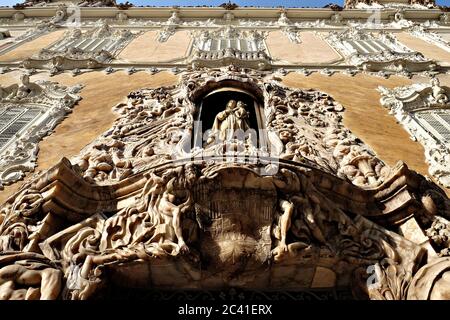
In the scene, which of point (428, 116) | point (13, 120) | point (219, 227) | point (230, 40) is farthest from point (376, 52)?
point (13, 120)

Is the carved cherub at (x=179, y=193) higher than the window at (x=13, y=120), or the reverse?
the window at (x=13, y=120)

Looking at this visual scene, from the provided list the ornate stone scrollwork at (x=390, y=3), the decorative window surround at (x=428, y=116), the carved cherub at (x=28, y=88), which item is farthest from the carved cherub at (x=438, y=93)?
the ornate stone scrollwork at (x=390, y=3)

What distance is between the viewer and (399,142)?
8.73 meters

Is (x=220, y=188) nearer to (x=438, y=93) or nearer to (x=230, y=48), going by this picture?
(x=438, y=93)

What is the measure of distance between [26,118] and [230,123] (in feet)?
17.1

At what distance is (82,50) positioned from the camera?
45.8 feet

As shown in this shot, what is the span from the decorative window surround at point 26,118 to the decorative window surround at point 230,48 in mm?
4048

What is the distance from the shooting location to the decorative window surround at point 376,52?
1291 centimetres

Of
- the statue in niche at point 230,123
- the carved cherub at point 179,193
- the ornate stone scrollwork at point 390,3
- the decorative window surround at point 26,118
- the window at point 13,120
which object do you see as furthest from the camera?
the ornate stone scrollwork at point 390,3

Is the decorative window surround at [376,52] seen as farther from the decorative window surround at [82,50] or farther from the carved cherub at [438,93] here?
the decorative window surround at [82,50]

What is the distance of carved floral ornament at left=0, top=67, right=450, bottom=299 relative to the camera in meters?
5.14

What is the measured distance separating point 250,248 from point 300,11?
16.4m

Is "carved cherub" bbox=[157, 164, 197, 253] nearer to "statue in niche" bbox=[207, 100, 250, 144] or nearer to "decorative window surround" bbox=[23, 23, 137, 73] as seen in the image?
"statue in niche" bbox=[207, 100, 250, 144]
